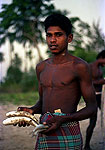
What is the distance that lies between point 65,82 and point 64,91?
66 millimetres

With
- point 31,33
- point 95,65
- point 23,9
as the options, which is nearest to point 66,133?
point 95,65

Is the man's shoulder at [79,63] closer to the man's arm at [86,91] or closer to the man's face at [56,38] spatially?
the man's arm at [86,91]

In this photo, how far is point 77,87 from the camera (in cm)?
197

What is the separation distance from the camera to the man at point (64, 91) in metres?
1.89

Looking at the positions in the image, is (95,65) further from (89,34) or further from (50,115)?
(89,34)

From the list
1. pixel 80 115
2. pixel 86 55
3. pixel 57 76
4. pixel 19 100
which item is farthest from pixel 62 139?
pixel 86 55

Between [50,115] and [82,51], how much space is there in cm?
2056

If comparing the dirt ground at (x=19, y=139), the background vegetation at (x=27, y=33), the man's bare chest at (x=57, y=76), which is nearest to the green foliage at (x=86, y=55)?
the background vegetation at (x=27, y=33)

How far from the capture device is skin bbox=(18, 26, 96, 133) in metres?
1.90

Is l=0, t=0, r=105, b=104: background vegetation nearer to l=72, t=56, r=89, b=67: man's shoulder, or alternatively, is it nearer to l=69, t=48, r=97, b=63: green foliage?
l=69, t=48, r=97, b=63: green foliage

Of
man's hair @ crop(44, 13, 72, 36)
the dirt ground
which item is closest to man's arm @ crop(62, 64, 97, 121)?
man's hair @ crop(44, 13, 72, 36)

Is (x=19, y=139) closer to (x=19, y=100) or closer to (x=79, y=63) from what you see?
(x=79, y=63)

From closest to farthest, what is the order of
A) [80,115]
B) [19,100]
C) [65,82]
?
[80,115], [65,82], [19,100]

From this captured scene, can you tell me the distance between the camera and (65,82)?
1.95 m
